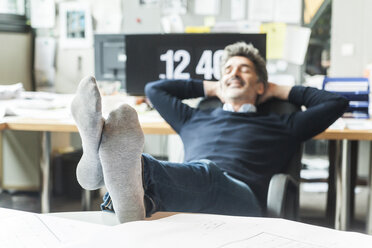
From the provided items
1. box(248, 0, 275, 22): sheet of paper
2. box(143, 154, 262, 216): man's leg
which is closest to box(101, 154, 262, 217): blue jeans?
box(143, 154, 262, 216): man's leg

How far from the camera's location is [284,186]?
1.33 m

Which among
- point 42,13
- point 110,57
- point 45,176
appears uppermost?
point 42,13

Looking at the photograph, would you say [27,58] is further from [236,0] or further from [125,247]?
[125,247]

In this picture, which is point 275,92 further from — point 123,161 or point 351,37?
point 351,37

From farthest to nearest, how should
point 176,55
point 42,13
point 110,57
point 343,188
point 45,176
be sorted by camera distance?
point 42,13 → point 110,57 → point 176,55 → point 45,176 → point 343,188

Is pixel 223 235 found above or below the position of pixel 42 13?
below

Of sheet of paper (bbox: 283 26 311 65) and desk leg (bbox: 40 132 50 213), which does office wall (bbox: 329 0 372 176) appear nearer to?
sheet of paper (bbox: 283 26 311 65)

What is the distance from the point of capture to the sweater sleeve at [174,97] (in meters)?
1.82

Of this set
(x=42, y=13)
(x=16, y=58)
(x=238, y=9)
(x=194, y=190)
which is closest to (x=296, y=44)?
(x=238, y=9)

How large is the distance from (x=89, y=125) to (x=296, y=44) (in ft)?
9.89

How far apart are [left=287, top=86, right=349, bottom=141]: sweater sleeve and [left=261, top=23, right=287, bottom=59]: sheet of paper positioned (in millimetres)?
1916

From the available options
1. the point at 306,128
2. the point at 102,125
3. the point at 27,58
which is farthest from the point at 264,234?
the point at 27,58

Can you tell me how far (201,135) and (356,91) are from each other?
34.1 inches

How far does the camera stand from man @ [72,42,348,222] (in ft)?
3.03
